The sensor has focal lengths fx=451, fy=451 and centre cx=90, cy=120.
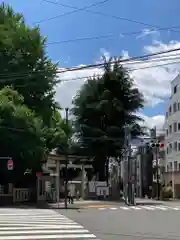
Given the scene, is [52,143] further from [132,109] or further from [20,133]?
[132,109]

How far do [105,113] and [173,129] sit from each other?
19630 millimetres

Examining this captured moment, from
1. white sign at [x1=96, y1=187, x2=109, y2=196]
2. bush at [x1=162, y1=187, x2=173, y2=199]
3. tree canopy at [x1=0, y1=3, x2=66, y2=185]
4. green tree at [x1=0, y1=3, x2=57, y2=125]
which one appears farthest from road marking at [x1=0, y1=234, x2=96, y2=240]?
bush at [x1=162, y1=187, x2=173, y2=199]

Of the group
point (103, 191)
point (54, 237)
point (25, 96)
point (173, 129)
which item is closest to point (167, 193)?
point (173, 129)

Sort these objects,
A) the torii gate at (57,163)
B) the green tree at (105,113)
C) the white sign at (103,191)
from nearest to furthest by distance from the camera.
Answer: the torii gate at (57,163)
the white sign at (103,191)
the green tree at (105,113)

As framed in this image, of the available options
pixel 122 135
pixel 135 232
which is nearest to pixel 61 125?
pixel 122 135

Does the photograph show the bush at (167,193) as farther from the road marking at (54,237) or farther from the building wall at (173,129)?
the road marking at (54,237)

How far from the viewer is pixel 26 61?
42375mm

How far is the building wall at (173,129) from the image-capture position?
231 ft

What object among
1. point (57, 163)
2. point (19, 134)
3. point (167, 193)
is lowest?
point (167, 193)

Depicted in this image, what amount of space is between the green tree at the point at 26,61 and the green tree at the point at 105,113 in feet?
39.7

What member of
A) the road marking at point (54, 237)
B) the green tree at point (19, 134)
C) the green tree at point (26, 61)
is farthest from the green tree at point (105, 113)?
the road marking at point (54, 237)

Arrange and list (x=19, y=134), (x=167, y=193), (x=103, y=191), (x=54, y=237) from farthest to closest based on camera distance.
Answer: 1. (x=167, y=193)
2. (x=103, y=191)
3. (x=19, y=134)
4. (x=54, y=237)

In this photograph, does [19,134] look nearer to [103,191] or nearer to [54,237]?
[103,191]

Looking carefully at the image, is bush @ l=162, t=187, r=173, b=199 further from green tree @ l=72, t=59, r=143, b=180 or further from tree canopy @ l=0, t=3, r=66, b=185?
tree canopy @ l=0, t=3, r=66, b=185
